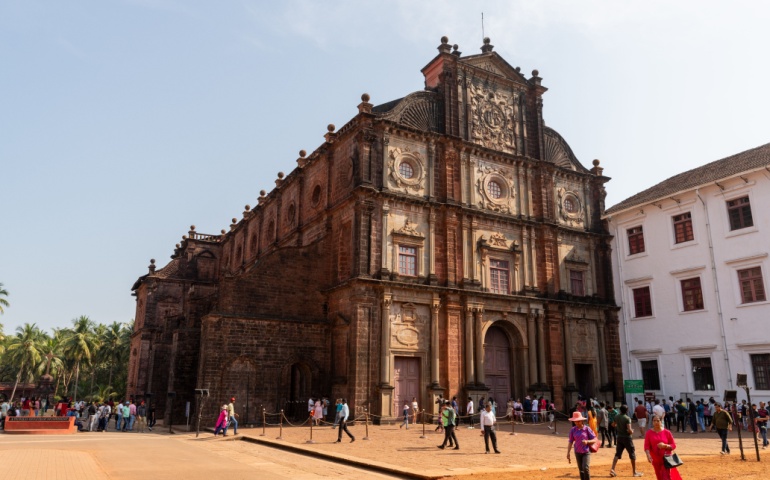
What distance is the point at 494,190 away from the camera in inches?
1195

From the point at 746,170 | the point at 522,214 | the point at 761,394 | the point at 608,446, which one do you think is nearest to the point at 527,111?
the point at 522,214

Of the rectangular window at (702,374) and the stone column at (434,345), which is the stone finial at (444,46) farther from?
the rectangular window at (702,374)

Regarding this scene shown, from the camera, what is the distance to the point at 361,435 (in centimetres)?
2072

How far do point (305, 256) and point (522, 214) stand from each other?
11.7m

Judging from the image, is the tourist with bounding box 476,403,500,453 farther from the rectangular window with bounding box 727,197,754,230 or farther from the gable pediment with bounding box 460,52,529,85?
the gable pediment with bounding box 460,52,529,85

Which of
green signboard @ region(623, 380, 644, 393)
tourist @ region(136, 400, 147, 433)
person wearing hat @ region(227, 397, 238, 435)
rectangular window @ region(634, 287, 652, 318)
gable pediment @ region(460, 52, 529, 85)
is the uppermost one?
gable pediment @ region(460, 52, 529, 85)

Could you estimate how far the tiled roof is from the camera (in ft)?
87.9

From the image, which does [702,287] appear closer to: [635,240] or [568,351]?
[635,240]

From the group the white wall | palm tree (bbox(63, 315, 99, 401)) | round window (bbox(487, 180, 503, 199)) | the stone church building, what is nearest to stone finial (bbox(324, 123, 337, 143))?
the stone church building

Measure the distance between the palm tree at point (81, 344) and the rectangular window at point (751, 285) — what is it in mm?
57949

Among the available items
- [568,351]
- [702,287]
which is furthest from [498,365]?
[702,287]

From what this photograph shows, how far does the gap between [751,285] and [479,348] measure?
1251 cm

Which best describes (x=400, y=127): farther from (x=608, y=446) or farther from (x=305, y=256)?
(x=608, y=446)

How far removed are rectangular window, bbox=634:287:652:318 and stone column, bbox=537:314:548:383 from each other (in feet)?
19.0
